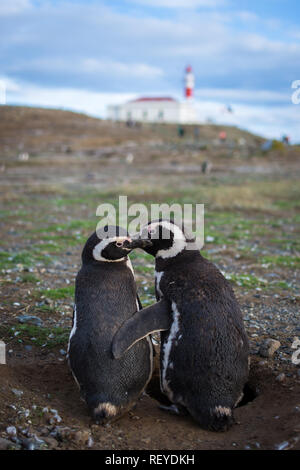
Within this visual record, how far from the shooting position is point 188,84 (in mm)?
74500

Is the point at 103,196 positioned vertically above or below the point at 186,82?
below

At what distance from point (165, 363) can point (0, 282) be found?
3.35m

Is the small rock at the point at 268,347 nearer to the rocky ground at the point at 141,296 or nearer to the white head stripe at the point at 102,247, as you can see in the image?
the rocky ground at the point at 141,296

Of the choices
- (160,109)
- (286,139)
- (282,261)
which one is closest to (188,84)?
(160,109)

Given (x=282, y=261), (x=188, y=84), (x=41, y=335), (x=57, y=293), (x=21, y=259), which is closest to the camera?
(x=41, y=335)

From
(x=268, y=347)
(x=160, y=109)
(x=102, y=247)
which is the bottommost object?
(x=268, y=347)

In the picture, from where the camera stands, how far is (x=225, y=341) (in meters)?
3.81

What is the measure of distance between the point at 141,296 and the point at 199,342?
262 centimetres

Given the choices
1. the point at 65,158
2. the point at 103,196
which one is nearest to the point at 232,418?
the point at 103,196

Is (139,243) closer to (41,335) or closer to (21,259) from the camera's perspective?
(41,335)

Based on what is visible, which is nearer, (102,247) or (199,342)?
(199,342)

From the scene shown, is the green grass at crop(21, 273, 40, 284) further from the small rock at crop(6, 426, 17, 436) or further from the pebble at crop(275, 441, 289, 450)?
the pebble at crop(275, 441, 289, 450)
